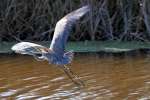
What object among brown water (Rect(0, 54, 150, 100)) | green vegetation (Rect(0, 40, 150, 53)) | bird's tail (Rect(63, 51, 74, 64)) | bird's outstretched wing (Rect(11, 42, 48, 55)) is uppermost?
bird's outstretched wing (Rect(11, 42, 48, 55))

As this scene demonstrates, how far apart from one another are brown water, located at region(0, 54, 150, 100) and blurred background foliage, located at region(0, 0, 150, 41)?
102cm

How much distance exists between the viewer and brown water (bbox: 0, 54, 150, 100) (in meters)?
7.03

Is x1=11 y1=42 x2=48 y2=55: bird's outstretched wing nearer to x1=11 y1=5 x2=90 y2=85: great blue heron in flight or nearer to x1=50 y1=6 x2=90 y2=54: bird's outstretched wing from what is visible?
x1=11 y1=5 x2=90 y2=85: great blue heron in flight

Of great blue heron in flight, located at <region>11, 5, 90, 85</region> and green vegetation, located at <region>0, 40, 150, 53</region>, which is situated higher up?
great blue heron in flight, located at <region>11, 5, 90, 85</region>

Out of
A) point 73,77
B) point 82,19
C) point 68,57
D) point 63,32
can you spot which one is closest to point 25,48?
point 68,57

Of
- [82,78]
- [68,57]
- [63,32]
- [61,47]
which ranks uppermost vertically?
[63,32]

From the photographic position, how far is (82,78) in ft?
26.0

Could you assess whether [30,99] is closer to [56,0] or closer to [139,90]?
[139,90]

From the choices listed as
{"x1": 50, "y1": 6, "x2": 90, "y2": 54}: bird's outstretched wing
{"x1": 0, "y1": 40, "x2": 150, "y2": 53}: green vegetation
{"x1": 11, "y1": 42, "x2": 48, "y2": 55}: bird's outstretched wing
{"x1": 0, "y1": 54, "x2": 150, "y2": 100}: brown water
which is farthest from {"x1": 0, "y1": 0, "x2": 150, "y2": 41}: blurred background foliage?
{"x1": 11, "y1": 42, "x2": 48, "y2": 55}: bird's outstretched wing

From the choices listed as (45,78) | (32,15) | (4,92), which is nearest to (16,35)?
(32,15)

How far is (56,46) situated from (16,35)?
395 centimetres

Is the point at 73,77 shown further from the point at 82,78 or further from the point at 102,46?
the point at 102,46

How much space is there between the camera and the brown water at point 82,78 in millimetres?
7031

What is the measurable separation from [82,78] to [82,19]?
2.56m
